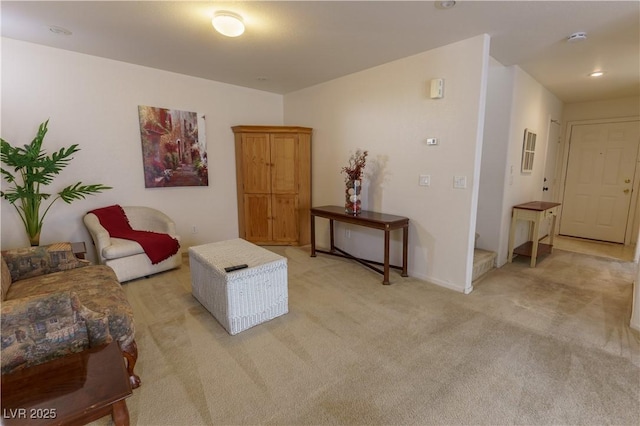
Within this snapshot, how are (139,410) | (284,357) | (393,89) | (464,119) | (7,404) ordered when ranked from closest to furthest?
(7,404) < (139,410) < (284,357) < (464,119) < (393,89)

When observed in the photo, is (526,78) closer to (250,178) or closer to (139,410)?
(250,178)

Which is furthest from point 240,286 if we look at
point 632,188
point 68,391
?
point 632,188

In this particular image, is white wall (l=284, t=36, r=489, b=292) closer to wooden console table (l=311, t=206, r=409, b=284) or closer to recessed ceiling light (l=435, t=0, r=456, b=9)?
wooden console table (l=311, t=206, r=409, b=284)

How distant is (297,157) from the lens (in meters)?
4.56

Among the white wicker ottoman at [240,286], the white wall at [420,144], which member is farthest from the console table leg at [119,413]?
the white wall at [420,144]

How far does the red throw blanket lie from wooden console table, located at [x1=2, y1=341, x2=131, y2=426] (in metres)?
1.97

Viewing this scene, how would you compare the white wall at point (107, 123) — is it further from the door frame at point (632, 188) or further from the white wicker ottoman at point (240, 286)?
the door frame at point (632, 188)

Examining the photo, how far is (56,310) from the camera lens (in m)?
1.52

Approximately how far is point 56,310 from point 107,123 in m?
2.77

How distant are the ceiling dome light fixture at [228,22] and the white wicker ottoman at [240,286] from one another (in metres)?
1.84

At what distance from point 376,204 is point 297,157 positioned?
4.97 feet

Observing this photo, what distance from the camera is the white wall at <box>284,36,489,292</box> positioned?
286cm

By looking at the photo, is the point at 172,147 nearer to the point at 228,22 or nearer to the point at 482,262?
the point at 228,22

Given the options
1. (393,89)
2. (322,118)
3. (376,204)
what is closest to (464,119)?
(393,89)
